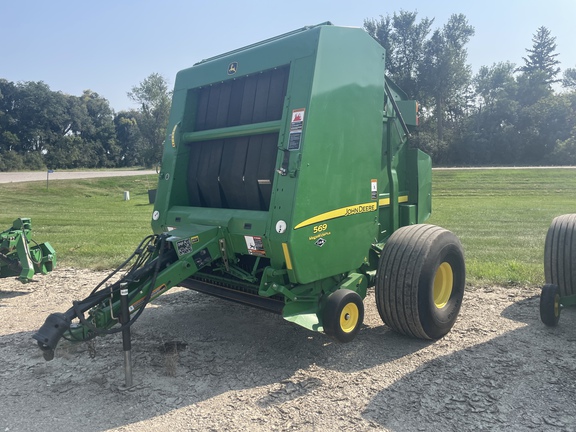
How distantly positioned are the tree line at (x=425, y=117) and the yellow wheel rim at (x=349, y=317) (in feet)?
137

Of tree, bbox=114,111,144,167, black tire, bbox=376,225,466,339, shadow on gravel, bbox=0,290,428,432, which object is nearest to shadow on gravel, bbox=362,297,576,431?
black tire, bbox=376,225,466,339

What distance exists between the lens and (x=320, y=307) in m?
4.04

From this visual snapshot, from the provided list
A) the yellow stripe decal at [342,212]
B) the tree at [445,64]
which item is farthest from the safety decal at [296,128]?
the tree at [445,64]

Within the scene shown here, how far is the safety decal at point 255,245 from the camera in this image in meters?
3.87

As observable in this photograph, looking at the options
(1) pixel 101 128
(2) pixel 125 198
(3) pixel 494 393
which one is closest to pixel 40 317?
(3) pixel 494 393

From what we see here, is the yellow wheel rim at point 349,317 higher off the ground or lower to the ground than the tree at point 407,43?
lower

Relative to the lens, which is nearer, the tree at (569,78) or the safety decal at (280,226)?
the safety decal at (280,226)

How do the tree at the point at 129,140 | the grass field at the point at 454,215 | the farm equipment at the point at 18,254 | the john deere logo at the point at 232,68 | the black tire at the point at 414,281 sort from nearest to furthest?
the black tire at the point at 414,281, the john deere logo at the point at 232,68, the farm equipment at the point at 18,254, the grass field at the point at 454,215, the tree at the point at 129,140

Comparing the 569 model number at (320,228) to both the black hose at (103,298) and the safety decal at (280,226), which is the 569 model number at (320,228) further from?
the black hose at (103,298)

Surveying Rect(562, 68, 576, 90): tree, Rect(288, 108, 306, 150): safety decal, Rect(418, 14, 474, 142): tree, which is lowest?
Rect(288, 108, 306, 150): safety decal

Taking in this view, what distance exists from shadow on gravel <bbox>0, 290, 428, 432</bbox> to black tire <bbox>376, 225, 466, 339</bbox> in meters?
0.25

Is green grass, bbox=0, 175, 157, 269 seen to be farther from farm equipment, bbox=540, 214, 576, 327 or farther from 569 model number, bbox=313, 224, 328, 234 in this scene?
farm equipment, bbox=540, 214, 576, 327

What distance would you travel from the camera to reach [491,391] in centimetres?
338

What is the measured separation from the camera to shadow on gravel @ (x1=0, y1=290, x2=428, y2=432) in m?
3.25
